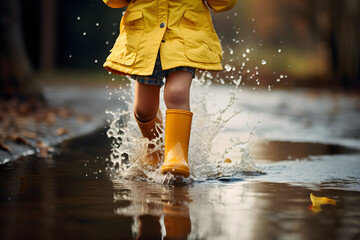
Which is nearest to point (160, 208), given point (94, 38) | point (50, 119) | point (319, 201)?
point (319, 201)

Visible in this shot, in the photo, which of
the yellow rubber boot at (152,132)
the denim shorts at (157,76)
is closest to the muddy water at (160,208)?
the yellow rubber boot at (152,132)

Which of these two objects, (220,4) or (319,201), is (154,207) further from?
(220,4)

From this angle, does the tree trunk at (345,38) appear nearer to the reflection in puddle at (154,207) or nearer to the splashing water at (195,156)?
the splashing water at (195,156)

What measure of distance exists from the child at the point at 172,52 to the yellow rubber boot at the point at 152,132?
14.0 inches

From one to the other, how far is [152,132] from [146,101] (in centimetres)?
31

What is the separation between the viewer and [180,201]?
126 inches

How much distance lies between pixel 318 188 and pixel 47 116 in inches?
195

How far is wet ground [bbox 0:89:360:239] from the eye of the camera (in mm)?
2576

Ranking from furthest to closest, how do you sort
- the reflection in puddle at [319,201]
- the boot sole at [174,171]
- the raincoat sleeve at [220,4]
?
the raincoat sleeve at [220,4], the boot sole at [174,171], the reflection in puddle at [319,201]

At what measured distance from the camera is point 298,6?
1067 inches

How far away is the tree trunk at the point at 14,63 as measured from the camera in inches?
399

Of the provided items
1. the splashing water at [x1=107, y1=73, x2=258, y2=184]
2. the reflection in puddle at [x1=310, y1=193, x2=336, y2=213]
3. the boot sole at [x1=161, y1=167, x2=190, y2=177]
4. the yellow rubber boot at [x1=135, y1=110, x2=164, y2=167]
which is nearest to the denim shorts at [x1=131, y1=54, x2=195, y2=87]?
the yellow rubber boot at [x1=135, y1=110, x2=164, y2=167]

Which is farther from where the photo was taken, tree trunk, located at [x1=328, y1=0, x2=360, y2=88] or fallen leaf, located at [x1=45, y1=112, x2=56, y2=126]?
tree trunk, located at [x1=328, y1=0, x2=360, y2=88]

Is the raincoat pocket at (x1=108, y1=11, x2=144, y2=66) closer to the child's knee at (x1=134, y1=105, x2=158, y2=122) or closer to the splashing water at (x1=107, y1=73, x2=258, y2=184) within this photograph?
the child's knee at (x1=134, y1=105, x2=158, y2=122)
